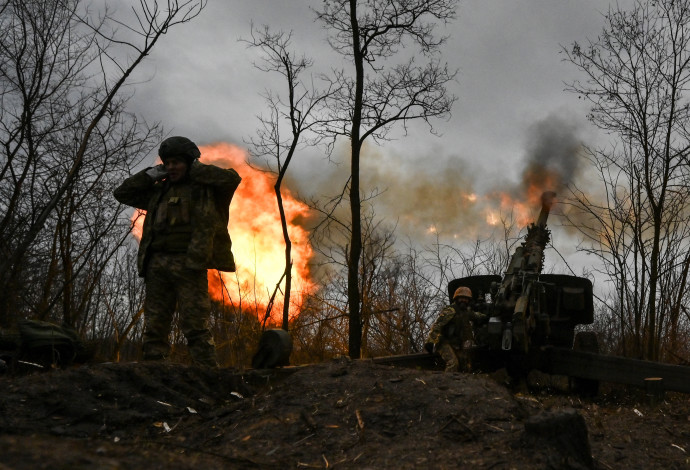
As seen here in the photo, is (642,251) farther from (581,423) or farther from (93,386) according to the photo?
(93,386)

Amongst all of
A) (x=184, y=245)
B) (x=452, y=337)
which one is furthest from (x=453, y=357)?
(x=184, y=245)

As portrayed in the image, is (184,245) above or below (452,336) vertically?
above

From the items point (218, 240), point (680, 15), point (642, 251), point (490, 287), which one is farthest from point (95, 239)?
point (680, 15)

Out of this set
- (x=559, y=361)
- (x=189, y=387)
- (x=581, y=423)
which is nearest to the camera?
(x=581, y=423)

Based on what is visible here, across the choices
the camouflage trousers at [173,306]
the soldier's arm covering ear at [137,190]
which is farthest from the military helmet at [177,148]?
the camouflage trousers at [173,306]

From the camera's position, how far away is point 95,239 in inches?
434

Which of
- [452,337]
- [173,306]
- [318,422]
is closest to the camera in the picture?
[318,422]

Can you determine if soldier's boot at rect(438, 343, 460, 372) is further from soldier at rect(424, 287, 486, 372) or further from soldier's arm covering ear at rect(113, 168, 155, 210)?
soldier's arm covering ear at rect(113, 168, 155, 210)

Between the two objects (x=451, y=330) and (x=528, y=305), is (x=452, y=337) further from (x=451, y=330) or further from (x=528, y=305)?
(x=528, y=305)

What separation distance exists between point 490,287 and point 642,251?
9.38 ft

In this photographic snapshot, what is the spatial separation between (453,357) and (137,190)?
392 cm

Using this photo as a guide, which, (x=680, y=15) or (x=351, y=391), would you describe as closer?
(x=351, y=391)

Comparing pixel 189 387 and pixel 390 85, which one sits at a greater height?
pixel 390 85

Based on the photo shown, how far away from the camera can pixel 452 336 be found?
323 inches
